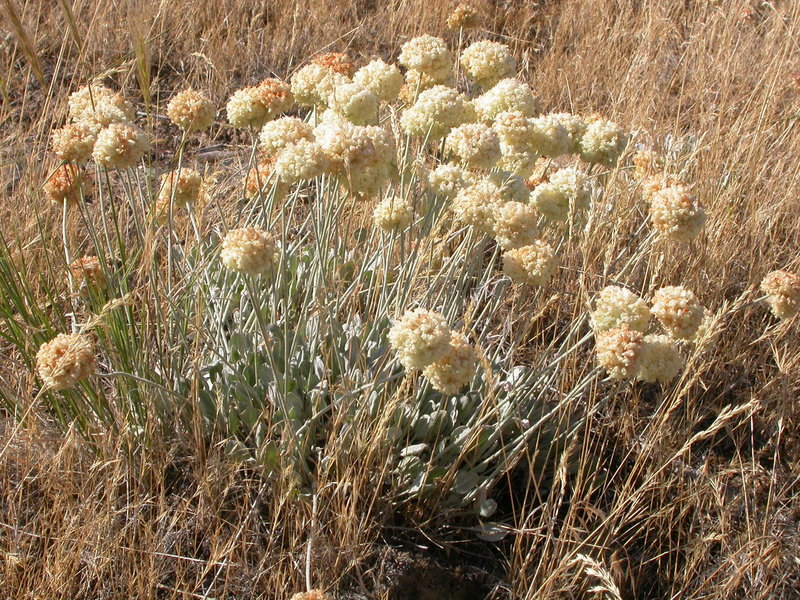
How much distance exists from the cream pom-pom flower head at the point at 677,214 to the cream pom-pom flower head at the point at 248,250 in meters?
1.21

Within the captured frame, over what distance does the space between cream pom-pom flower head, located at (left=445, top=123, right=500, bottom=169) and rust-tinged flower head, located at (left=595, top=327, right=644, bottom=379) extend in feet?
2.20

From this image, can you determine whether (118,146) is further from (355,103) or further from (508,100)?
(508,100)

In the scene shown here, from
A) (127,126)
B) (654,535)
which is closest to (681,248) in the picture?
(654,535)

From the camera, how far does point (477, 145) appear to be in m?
2.30

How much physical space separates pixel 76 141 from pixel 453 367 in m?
1.28

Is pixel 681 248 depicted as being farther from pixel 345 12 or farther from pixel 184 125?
pixel 345 12

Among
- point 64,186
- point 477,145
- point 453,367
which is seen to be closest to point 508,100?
point 477,145

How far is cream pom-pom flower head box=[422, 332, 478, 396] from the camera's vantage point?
2006mm

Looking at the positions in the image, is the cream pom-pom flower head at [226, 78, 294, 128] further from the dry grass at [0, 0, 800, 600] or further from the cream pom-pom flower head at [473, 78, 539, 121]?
the cream pom-pom flower head at [473, 78, 539, 121]

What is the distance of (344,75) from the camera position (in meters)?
2.76

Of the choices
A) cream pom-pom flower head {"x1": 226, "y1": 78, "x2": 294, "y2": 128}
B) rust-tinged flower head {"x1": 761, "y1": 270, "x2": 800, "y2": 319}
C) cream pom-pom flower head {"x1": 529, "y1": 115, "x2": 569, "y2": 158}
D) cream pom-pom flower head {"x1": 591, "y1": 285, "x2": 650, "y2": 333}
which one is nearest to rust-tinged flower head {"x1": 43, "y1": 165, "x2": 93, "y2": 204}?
cream pom-pom flower head {"x1": 226, "y1": 78, "x2": 294, "y2": 128}

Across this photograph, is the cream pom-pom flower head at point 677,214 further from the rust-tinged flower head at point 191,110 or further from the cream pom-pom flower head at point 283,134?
the rust-tinged flower head at point 191,110

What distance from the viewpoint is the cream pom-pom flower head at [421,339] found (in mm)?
1908

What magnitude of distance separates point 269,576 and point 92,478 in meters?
0.62
